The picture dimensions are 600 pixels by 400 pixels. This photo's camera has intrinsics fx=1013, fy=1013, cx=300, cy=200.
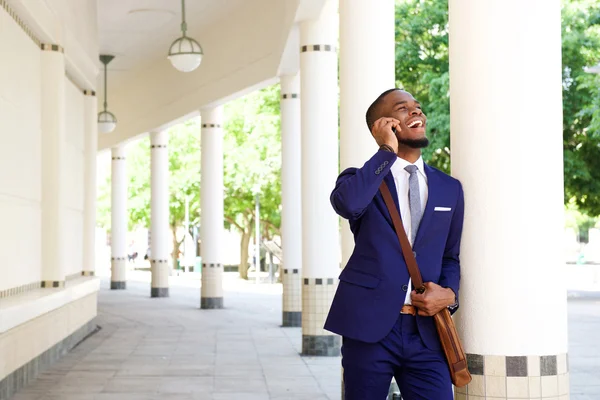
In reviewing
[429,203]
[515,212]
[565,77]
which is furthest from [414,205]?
[565,77]

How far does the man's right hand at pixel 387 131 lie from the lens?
366cm

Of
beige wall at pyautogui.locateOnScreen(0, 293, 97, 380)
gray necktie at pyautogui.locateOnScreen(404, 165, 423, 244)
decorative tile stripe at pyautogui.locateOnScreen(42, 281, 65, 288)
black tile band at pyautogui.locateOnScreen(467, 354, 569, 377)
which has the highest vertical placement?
gray necktie at pyautogui.locateOnScreen(404, 165, 423, 244)

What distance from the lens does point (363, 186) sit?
3574mm

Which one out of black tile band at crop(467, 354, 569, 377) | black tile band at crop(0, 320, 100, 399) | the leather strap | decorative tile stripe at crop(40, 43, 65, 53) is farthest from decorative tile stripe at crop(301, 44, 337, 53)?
black tile band at crop(467, 354, 569, 377)

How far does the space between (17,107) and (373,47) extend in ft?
12.9

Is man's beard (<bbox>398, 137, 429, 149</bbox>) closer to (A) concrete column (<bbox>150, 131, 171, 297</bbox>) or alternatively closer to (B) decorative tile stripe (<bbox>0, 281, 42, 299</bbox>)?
(B) decorative tile stripe (<bbox>0, 281, 42, 299</bbox>)

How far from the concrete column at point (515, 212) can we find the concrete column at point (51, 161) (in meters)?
8.49

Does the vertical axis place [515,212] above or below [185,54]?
below

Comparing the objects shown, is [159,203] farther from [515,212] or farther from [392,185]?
[515,212]

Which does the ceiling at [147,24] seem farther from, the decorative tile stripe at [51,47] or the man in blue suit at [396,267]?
the man in blue suit at [396,267]

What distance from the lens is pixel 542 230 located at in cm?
365

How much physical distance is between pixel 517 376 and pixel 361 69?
467 centimetres

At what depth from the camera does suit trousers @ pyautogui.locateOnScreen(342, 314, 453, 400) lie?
3.57m

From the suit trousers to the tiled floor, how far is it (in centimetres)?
529
